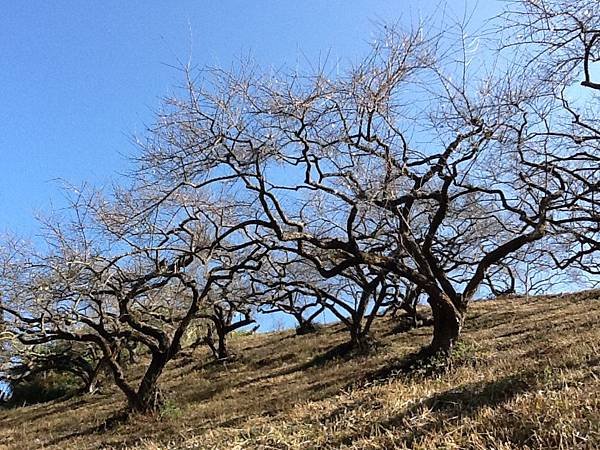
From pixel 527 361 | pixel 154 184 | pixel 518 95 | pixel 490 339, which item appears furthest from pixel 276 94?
pixel 490 339

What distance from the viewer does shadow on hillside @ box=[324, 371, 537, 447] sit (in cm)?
447

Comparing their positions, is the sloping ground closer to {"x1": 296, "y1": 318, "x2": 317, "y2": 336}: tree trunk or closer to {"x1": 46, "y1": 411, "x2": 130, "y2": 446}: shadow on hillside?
{"x1": 46, "y1": 411, "x2": 130, "y2": 446}: shadow on hillside

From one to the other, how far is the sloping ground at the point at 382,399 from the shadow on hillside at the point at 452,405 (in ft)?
0.06

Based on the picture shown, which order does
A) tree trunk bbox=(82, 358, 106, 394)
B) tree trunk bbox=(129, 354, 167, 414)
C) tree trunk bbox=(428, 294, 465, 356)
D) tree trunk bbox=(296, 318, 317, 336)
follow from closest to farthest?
tree trunk bbox=(428, 294, 465, 356) → tree trunk bbox=(129, 354, 167, 414) → tree trunk bbox=(82, 358, 106, 394) → tree trunk bbox=(296, 318, 317, 336)

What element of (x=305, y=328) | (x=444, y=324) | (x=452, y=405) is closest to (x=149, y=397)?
(x=444, y=324)

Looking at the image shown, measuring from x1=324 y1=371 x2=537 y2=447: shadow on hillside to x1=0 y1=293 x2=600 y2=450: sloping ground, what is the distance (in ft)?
0.06

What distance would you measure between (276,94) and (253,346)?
17.1 m

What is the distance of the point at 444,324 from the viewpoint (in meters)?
10.7

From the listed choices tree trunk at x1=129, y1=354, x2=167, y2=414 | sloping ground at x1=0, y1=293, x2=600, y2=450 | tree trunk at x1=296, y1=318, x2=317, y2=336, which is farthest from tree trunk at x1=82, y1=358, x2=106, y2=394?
tree trunk at x1=129, y1=354, x2=167, y2=414

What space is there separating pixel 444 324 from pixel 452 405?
5.63 m

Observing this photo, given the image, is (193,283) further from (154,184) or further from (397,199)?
(397,199)

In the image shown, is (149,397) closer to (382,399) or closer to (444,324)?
(444,324)

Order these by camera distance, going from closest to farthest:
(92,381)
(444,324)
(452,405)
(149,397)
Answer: (452,405) → (444,324) → (149,397) → (92,381)

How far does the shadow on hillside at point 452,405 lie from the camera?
4.47m
